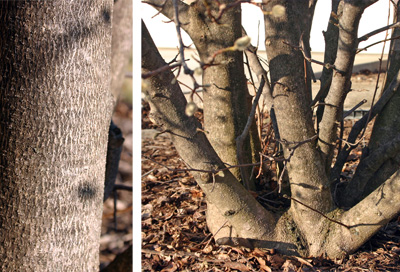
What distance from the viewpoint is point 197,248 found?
1.87 meters

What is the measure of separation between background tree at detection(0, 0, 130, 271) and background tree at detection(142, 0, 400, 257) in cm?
29

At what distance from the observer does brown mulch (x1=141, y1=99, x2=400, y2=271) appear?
1.71 meters

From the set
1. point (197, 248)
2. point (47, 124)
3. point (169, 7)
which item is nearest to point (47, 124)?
point (47, 124)

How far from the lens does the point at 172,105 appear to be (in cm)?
146

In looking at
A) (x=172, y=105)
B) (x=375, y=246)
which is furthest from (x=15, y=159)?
(x=375, y=246)

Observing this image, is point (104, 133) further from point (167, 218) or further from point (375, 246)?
point (375, 246)

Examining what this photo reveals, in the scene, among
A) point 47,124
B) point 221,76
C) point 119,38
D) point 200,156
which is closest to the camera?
point 47,124

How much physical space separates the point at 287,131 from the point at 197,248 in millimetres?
628

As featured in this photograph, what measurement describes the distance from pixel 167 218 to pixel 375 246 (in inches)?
35.2

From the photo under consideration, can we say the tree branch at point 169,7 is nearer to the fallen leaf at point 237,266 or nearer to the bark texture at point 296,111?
the bark texture at point 296,111

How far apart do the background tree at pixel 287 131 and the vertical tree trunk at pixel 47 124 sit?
0.29m

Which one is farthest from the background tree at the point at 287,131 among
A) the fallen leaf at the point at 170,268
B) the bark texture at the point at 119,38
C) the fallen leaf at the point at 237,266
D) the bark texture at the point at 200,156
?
the bark texture at the point at 119,38

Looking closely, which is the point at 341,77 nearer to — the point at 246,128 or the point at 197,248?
the point at 246,128

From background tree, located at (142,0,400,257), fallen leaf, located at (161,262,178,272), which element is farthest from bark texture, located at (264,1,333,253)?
fallen leaf, located at (161,262,178,272)
